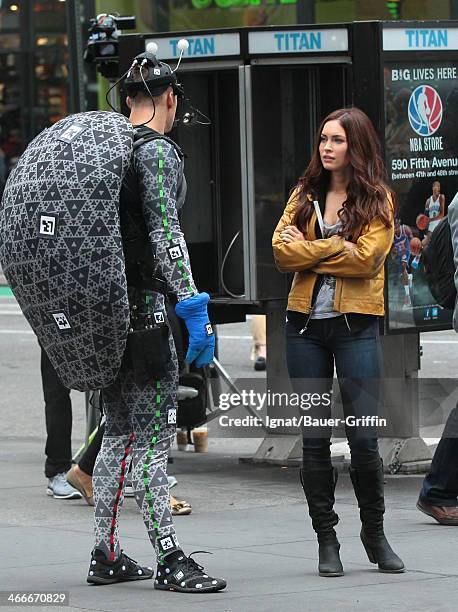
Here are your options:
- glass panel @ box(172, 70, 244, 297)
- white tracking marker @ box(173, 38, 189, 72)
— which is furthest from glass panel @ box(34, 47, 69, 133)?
white tracking marker @ box(173, 38, 189, 72)

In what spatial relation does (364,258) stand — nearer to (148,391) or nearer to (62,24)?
(148,391)

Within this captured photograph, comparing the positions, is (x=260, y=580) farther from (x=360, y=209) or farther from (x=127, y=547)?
(x=360, y=209)

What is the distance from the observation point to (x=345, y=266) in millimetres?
6082

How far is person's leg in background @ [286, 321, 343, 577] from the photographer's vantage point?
6.09m

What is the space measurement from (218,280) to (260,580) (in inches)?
152

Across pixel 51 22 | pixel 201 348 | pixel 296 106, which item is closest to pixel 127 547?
pixel 201 348

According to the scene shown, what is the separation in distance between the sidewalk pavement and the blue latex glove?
0.91 metres

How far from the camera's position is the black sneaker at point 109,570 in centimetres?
591

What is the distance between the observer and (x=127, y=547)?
22.2 feet

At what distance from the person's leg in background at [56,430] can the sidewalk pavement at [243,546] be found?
129 millimetres

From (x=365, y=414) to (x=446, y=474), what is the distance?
1440mm

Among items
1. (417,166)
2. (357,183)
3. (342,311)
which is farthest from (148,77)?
(417,166)

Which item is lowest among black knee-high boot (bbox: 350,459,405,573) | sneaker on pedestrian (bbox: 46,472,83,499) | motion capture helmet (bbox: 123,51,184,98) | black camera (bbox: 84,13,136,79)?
sneaker on pedestrian (bbox: 46,472,83,499)

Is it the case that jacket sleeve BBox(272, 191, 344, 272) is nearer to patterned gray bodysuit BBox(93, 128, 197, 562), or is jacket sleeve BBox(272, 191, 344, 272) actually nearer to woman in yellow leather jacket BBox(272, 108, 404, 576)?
woman in yellow leather jacket BBox(272, 108, 404, 576)
